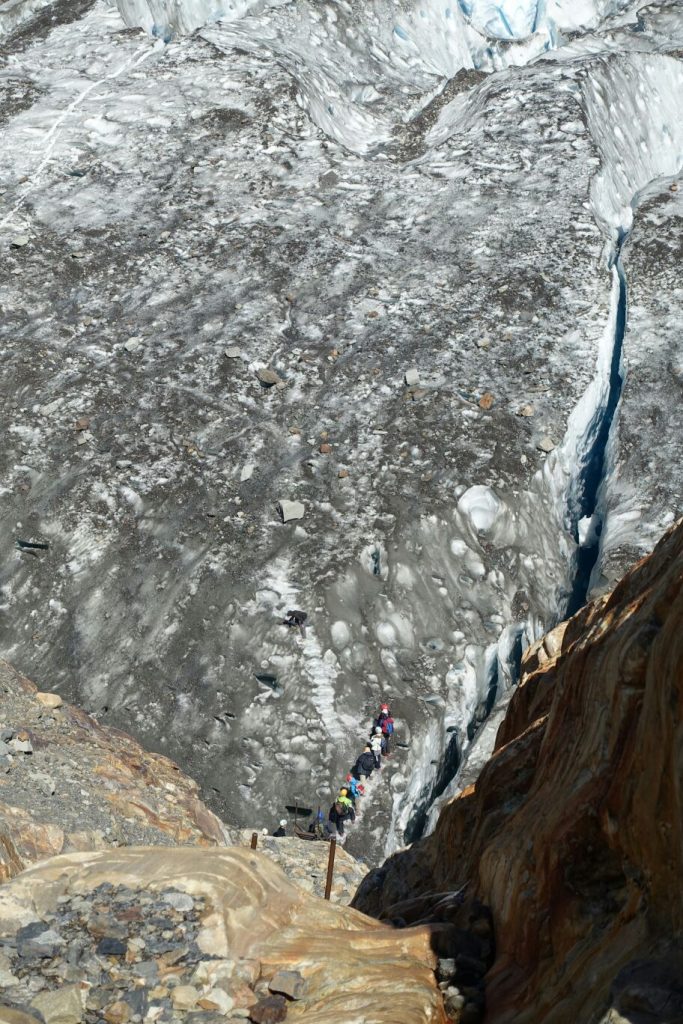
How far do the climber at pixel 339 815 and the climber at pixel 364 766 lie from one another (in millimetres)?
459

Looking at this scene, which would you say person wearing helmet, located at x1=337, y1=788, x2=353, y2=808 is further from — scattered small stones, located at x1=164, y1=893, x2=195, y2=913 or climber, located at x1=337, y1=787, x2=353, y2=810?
scattered small stones, located at x1=164, y1=893, x2=195, y2=913

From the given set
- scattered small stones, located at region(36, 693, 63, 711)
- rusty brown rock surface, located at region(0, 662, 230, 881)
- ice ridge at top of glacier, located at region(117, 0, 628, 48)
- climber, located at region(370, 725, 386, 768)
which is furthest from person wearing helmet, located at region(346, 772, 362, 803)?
ice ridge at top of glacier, located at region(117, 0, 628, 48)

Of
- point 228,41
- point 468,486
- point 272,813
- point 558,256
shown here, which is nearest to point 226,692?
point 272,813

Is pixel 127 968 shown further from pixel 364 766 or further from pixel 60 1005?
pixel 364 766

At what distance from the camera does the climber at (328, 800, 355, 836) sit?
12.5m

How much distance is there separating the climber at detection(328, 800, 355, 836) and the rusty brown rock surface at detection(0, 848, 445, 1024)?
5.89 metres

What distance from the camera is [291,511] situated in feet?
49.4

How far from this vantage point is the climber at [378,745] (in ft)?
42.6

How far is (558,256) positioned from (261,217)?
586 centimetres

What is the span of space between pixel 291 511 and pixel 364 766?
402 centimetres

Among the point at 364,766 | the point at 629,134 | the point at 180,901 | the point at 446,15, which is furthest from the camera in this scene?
the point at 446,15

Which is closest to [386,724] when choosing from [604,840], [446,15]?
[604,840]

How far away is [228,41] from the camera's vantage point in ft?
80.7

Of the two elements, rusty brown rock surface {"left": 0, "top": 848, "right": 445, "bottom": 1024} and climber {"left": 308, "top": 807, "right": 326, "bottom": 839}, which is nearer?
rusty brown rock surface {"left": 0, "top": 848, "right": 445, "bottom": 1024}
